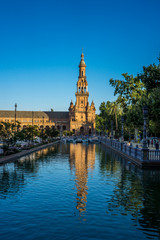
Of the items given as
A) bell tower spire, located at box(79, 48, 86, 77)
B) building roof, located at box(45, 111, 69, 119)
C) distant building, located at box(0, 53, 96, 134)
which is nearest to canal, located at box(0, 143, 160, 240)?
distant building, located at box(0, 53, 96, 134)

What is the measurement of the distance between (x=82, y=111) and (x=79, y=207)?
168700 millimetres

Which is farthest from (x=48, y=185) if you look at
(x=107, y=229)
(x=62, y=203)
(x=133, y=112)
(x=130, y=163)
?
(x=133, y=112)

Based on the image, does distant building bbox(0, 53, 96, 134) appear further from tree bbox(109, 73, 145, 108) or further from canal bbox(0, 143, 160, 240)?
canal bbox(0, 143, 160, 240)

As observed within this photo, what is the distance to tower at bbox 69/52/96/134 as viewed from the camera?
178m

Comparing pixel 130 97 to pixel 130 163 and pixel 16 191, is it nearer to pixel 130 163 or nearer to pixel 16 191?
pixel 130 163

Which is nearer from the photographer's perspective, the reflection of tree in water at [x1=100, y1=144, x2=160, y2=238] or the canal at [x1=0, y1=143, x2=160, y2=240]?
the canal at [x1=0, y1=143, x2=160, y2=240]

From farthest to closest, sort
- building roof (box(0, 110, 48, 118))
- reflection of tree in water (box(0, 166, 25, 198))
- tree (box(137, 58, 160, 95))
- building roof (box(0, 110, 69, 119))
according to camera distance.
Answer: building roof (box(0, 110, 69, 119))
building roof (box(0, 110, 48, 118))
tree (box(137, 58, 160, 95))
reflection of tree in water (box(0, 166, 25, 198))

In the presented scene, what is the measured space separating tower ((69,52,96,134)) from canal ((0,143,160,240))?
157506 millimetres

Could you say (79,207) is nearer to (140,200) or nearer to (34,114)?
(140,200)

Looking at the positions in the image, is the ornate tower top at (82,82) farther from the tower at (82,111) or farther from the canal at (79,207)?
the canal at (79,207)

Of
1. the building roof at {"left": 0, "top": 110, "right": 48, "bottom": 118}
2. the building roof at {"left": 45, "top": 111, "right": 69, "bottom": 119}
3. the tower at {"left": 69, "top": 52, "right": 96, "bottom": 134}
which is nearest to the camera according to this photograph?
the tower at {"left": 69, "top": 52, "right": 96, "bottom": 134}

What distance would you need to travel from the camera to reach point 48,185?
1702cm

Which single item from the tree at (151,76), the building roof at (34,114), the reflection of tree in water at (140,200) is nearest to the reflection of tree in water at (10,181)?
the reflection of tree in water at (140,200)

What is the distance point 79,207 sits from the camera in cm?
1222
